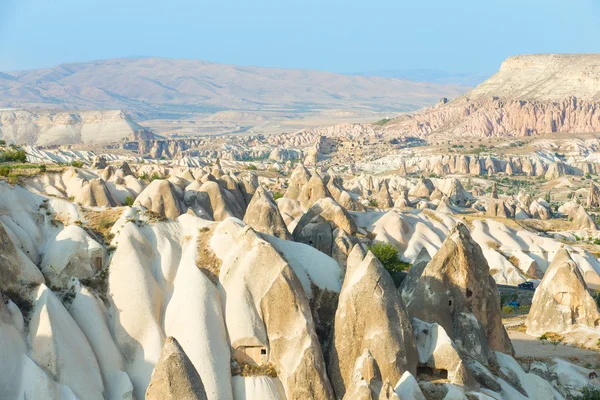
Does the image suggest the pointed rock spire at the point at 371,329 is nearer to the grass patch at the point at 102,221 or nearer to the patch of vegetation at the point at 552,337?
the grass patch at the point at 102,221

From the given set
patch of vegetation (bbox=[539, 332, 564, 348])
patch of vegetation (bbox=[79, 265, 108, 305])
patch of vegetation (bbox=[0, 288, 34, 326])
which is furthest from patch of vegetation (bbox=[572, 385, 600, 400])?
patch of vegetation (bbox=[0, 288, 34, 326])

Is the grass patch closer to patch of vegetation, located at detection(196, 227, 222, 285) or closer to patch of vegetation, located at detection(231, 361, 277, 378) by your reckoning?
patch of vegetation, located at detection(196, 227, 222, 285)

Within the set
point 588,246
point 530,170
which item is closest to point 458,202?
point 588,246

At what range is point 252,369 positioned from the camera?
23156mm

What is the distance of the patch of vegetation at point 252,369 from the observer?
22906mm

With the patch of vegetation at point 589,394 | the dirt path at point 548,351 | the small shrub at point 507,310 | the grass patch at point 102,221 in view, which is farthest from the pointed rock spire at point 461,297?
the small shrub at point 507,310

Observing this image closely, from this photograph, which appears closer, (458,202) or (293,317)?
(293,317)

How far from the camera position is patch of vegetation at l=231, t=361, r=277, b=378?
22906 mm

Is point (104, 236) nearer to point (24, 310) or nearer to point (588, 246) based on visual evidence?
point (24, 310)

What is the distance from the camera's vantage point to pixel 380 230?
5794 cm

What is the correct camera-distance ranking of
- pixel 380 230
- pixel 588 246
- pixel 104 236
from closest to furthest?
pixel 104 236
pixel 380 230
pixel 588 246

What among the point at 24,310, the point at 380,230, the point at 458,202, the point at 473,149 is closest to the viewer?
the point at 24,310

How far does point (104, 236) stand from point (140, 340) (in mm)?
4989

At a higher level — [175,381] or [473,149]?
[175,381]
